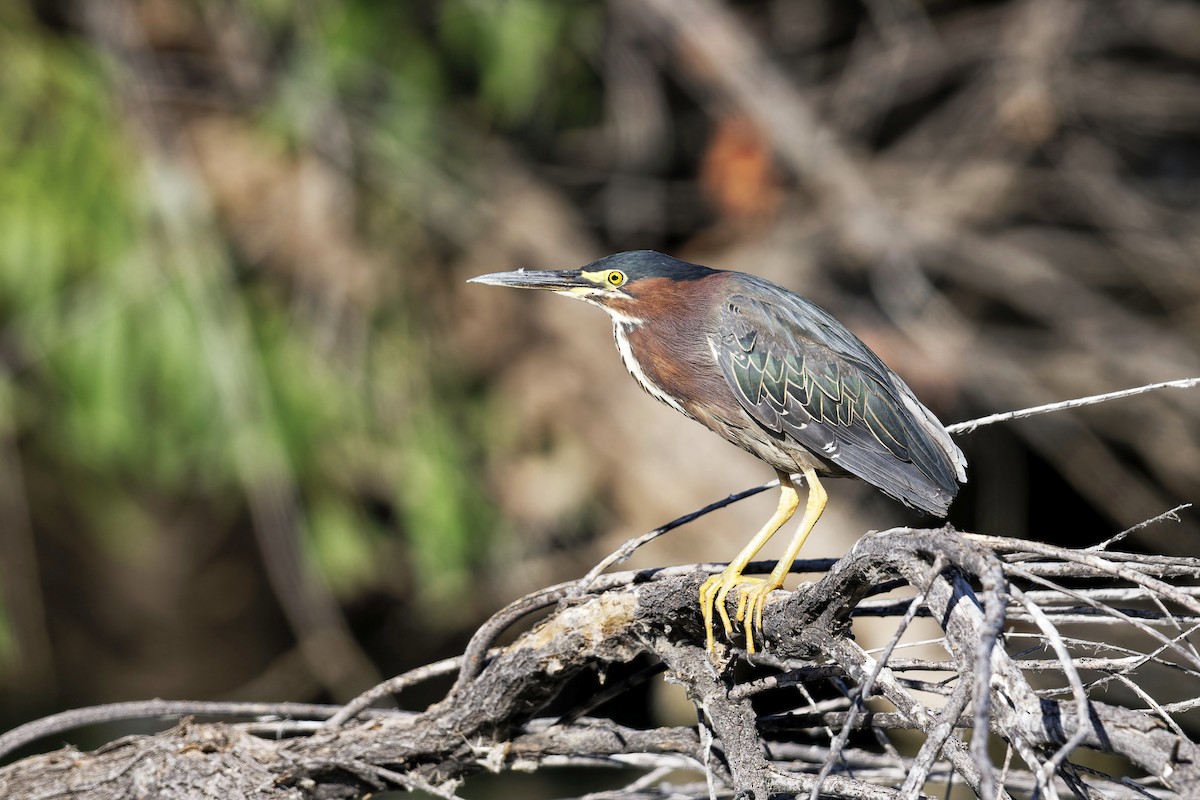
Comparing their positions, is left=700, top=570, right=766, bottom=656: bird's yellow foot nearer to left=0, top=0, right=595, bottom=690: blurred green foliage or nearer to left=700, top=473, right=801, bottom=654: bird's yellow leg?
left=700, top=473, right=801, bottom=654: bird's yellow leg

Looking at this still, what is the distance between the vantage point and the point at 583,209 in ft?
20.9

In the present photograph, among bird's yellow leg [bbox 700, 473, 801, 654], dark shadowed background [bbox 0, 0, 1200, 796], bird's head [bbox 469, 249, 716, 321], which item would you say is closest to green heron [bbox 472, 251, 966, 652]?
bird's head [bbox 469, 249, 716, 321]

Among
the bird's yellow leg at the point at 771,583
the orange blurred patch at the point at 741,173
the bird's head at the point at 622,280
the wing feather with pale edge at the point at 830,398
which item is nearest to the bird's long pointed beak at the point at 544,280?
the bird's head at the point at 622,280

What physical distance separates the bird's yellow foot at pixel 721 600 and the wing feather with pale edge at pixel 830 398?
391 mm

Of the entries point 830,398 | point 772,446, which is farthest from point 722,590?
point 830,398

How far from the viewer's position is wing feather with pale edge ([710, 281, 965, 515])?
7.54 feet

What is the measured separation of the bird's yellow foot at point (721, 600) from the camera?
1885mm

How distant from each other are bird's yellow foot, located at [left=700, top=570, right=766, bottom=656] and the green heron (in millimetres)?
251

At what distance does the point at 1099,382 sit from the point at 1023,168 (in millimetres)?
1200

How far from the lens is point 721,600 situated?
1.93 meters

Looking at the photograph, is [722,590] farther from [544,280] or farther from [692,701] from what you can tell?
[544,280]

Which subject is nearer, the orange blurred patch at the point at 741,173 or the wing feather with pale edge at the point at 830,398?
the wing feather with pale edge at the point at 830,398

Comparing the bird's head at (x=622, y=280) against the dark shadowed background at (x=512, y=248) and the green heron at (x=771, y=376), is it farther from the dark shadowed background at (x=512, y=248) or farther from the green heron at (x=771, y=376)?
the dark shadowed background at (x=512, y=248)

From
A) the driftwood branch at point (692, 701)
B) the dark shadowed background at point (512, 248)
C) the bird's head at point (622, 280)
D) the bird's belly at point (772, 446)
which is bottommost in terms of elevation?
the driftwood branch at point (692, 701)
